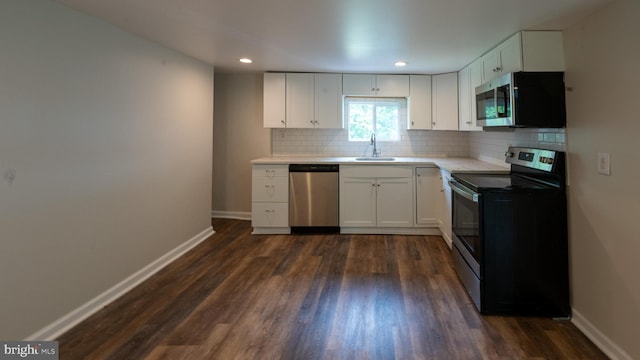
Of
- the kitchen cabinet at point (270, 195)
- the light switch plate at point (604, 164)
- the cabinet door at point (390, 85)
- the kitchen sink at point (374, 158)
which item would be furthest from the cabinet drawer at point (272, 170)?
the light switch plate at point (604, 164)

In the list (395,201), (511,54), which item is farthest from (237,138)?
(511,54)

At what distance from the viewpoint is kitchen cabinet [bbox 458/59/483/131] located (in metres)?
3.58

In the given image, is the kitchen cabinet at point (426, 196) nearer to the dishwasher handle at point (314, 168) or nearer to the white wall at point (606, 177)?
the dishwasher handle at point (314, 168)

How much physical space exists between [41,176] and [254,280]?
1.69 meters

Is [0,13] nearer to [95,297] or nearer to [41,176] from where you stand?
[41,176]

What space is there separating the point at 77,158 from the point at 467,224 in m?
2.91

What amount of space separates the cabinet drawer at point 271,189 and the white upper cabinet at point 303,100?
79cm

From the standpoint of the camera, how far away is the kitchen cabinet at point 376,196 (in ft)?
13.8

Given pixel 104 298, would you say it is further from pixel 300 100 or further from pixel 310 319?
pixel 300 100

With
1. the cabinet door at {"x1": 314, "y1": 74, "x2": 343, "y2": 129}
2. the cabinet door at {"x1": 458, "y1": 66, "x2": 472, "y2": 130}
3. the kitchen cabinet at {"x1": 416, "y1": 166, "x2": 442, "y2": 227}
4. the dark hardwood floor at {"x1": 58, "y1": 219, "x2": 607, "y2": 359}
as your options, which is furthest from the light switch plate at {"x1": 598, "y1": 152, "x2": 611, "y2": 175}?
the cabinet door at {"x1": 314, "y1": 74, "x2": 343, "y2": 129}

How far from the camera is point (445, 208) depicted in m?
3.83

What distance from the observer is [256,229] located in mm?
4352

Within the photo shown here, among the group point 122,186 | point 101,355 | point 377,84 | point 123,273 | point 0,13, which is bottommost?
point 101,355

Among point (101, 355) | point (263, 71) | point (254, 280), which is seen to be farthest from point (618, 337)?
point (263, 71)
